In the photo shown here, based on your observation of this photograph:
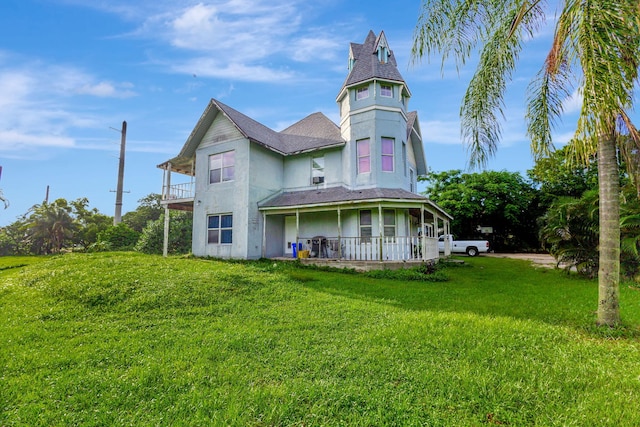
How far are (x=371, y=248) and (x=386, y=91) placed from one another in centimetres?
830

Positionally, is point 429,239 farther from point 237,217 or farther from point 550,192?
point 550,192

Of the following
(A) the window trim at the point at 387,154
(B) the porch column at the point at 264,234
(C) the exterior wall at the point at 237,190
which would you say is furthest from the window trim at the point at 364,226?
(C) the exterior wall at the point at 237,190

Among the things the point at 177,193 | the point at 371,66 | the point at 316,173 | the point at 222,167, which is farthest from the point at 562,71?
the point at 177,193

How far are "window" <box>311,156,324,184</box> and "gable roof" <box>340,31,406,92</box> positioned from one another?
4.30 meters

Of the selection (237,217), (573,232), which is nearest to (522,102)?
(573,232)

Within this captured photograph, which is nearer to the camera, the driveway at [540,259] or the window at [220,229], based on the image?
the window at [220,229]

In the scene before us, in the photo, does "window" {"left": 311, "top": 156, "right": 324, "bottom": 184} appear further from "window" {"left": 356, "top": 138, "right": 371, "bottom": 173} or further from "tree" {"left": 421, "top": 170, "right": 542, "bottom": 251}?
"tree" {"left": 421, "top": 170, "right": 542, "bottom": 251}

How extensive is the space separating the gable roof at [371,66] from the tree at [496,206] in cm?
1871

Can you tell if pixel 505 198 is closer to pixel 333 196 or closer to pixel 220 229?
pixel 333 196

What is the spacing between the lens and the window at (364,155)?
597 inches

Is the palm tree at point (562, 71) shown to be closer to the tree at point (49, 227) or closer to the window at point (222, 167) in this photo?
the window at point (222, 167)

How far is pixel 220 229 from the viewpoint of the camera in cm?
1605

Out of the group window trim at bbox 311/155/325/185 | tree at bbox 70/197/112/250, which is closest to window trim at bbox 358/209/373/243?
window trim at bbox 311/155/325/185

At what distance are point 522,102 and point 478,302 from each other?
16.5 ft
